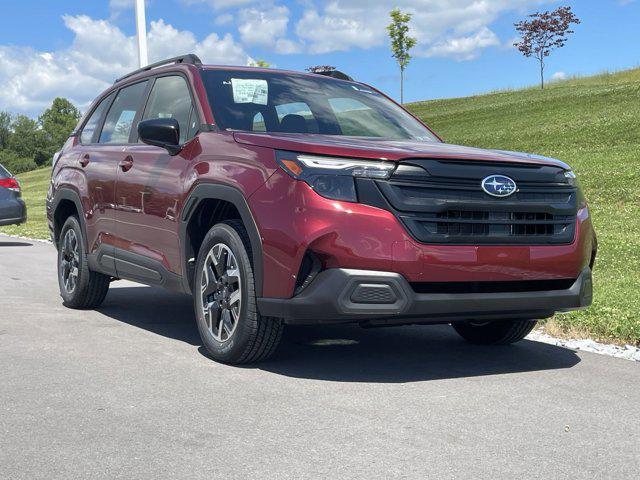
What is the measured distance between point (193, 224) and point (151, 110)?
56.5 inches

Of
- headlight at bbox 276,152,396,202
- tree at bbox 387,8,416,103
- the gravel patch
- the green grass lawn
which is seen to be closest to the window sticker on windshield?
headlight at bbox 276,152,396,202

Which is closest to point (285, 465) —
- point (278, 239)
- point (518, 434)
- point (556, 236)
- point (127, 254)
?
point (518, 434)

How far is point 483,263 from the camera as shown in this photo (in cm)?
507

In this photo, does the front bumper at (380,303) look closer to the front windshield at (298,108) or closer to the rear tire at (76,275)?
the front windshield at (298,108)

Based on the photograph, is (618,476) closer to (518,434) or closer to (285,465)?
(518,434)

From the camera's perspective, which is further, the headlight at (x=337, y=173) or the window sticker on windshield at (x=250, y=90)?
the window sticker on windshield at (x=250, y=90)

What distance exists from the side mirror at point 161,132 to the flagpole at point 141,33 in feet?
37.4

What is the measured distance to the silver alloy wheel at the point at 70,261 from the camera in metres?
7.93

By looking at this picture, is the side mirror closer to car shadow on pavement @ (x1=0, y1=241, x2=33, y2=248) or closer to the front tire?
the front tire

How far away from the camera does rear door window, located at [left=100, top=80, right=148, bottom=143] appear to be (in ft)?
23.9

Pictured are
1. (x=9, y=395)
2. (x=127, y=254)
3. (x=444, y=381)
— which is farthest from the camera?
(x=127, y=254)

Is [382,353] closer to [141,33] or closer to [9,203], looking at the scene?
[9,203]

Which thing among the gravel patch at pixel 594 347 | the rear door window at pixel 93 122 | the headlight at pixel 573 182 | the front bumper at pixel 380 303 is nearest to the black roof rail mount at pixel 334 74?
the rear door window at pixel 93 122

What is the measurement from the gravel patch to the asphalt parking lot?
0.49 feet
